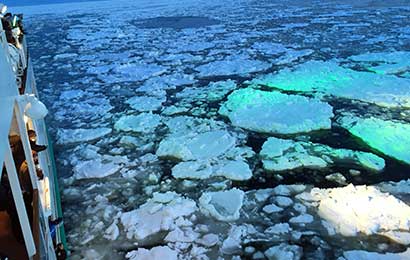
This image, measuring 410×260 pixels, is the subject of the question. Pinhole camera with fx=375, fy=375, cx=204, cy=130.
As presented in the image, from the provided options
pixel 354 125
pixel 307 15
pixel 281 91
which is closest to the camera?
pixel 354 125

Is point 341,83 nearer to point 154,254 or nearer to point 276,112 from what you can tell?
point 276,112

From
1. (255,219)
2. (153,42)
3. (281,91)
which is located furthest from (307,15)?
→ (255,219)

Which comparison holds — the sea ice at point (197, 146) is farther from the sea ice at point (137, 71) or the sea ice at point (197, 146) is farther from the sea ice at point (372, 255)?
the sea ice at point (137, 71)

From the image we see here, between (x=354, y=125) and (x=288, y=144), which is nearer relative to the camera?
(x=288, y=144)

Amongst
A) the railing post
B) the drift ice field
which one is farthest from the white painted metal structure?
the drift ice field

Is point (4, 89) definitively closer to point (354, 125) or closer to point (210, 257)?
point (210, 257)

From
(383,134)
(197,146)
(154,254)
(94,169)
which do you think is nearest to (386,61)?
(383,134)
